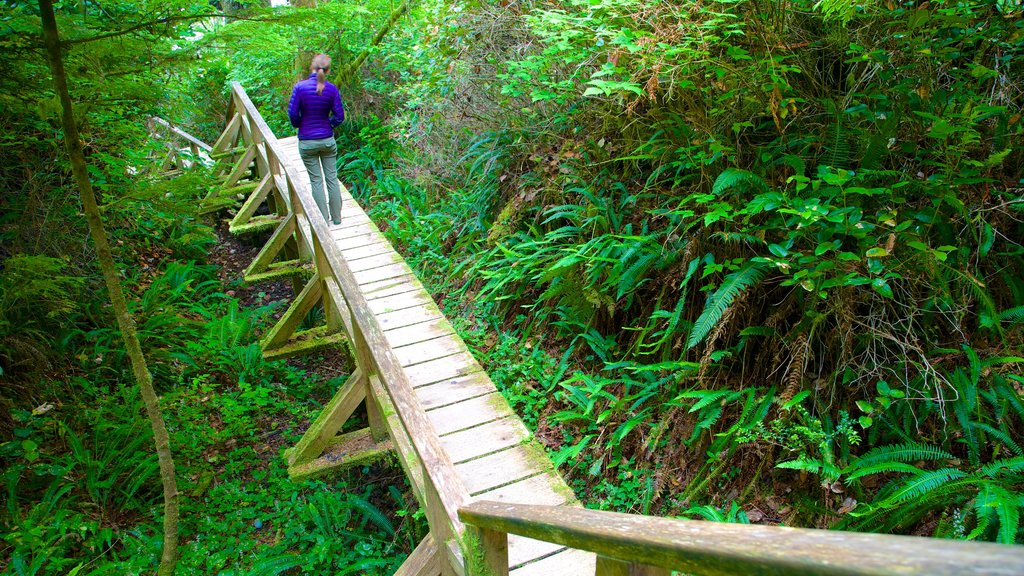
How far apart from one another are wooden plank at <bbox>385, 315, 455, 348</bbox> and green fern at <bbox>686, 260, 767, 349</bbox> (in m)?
2.54

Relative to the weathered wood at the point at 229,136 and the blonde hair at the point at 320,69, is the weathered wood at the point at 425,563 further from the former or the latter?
the weathered wood at the point at 229,136

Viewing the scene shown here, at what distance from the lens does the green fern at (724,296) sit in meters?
4.14

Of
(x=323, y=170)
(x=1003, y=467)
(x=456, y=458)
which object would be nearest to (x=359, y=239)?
(x=323, y=170)

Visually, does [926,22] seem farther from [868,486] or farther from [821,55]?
[868,486]

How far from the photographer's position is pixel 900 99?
414 centimetres

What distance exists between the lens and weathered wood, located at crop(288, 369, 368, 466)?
537 cm

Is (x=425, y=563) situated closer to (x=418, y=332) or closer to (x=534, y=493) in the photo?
(x=534, y=493)

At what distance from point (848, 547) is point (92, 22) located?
492 centimetres

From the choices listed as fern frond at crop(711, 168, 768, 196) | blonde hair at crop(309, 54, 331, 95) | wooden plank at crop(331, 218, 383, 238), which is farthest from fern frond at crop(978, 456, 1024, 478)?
blonde hair at crop(309, 54, 331, 95)

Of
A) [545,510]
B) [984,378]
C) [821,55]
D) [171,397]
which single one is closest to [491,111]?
[821,55]

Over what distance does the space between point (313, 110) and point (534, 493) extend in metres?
5.12

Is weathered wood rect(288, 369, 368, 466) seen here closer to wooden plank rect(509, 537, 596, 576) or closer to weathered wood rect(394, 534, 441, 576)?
weathered wood rect(394, 534, 441, 576)

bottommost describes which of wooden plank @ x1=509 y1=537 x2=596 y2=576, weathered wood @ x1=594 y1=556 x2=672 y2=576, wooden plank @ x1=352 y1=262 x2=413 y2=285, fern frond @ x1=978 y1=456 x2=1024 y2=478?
wooden plank @ x1=509 y1=537 x2=596 y2=576

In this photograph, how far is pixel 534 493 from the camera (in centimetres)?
411
